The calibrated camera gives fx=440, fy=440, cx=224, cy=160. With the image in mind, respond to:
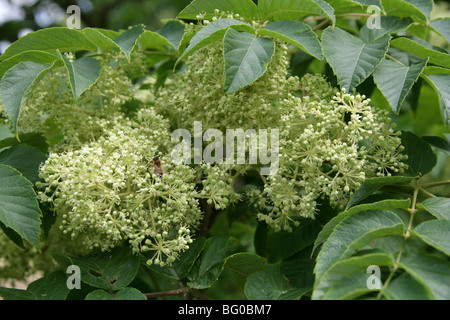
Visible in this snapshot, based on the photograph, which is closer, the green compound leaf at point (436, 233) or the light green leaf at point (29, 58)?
the green compound leaf at point (436, 233)

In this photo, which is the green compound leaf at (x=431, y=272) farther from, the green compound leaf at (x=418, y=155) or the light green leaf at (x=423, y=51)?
the light green leaf at (x=423, y=51)

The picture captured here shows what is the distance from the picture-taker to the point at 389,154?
196 cm

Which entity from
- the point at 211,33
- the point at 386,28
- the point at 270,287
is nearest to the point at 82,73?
the point at 211,33

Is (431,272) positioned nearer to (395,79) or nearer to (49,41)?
(395,79)

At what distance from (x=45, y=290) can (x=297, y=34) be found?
1.52m

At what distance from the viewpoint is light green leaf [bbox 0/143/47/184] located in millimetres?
2088

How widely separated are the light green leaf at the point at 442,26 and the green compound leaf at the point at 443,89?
440mm

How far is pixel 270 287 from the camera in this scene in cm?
184

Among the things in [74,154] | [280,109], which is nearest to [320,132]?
[280,109]

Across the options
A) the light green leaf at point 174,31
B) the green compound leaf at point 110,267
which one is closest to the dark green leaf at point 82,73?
the light green leaf at point 174,31

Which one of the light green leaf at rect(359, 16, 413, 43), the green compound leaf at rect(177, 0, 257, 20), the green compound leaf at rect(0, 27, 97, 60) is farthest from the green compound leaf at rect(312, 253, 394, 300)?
the green compound leaf at rect(0, 27, 97, 60)

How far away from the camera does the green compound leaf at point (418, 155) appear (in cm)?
213

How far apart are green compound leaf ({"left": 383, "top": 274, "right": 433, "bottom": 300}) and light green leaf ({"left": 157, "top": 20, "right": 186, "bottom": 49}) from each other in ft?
5.01

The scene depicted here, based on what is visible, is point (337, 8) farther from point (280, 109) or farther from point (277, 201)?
point (277, 201)
